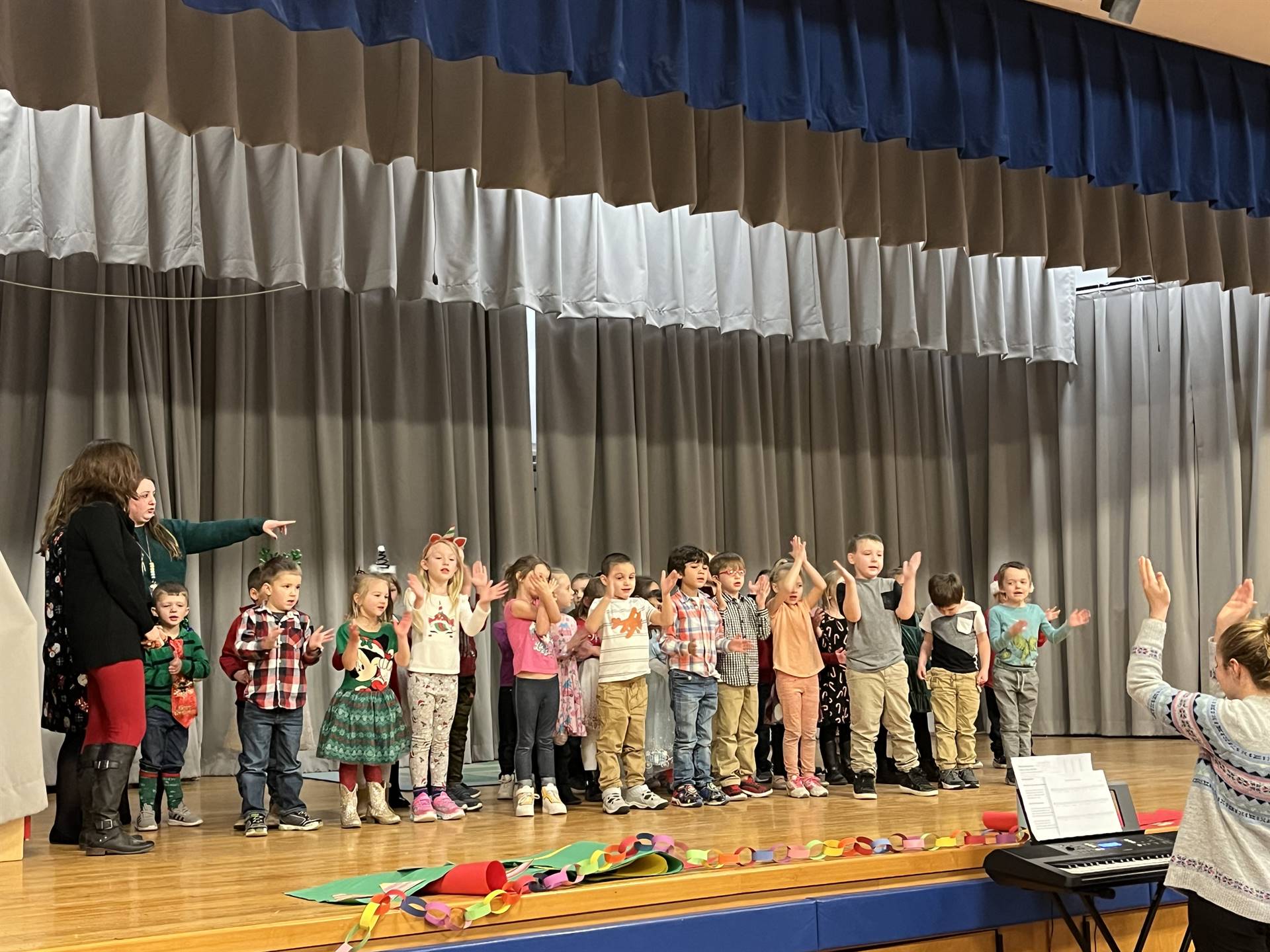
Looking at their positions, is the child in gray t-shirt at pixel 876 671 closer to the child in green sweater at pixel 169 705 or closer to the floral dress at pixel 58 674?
the child in green sweater at pixel 169 705

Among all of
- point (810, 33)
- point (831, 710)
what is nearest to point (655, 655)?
point (831, 710)

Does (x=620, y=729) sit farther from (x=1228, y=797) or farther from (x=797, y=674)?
(x=1228, y=797)

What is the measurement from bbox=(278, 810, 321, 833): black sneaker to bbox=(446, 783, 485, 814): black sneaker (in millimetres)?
660

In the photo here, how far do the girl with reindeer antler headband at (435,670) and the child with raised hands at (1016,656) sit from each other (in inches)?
107

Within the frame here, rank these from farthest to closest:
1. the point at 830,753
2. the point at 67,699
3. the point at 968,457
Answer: the point at 968,457 < the point at 830,753 < the point at 67,699

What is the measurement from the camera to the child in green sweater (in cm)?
498

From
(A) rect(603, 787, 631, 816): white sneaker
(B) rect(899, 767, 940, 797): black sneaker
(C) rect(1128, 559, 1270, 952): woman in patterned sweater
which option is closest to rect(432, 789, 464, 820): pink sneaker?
(A) rect(603, 787, 631, 816): white sneaker

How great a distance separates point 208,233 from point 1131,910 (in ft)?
17.7

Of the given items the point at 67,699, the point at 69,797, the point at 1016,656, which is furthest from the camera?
the point at 1016,656

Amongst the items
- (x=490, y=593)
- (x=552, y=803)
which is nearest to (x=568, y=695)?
(x=552, y=803)

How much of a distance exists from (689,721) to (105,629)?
2.52 meters

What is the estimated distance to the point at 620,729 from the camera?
213 inches

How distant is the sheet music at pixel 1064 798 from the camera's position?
12.3 feet

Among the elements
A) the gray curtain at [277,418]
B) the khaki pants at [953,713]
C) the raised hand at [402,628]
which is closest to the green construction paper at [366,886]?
the raised hand at [402,628]
